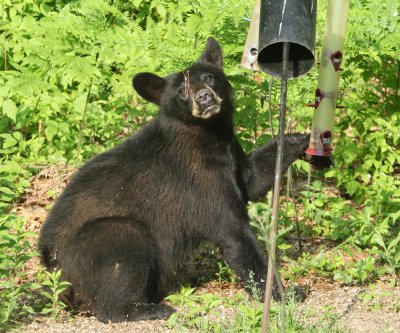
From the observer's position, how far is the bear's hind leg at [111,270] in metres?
7.46

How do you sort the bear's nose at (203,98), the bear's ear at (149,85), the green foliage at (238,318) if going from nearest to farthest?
the green foliage at (238,318) → the bear's nose at (203,98) → the bear's ear at (149,85)

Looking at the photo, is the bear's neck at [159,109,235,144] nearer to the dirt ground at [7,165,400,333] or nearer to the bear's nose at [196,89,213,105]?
Result: the bear's nose at [196,89,213,105]

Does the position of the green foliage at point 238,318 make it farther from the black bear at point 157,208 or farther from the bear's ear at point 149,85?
the bear's ear at point 149,85

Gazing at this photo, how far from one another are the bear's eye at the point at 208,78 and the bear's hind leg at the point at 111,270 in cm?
161

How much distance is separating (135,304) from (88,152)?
147 inches

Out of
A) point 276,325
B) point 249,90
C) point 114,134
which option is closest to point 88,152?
point 114,134

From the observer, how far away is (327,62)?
6828mm

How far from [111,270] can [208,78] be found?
2113 millimetres

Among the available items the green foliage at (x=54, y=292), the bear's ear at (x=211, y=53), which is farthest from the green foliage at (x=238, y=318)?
the bear's ear at (x=211, y=53)

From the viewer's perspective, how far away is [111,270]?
295 inches

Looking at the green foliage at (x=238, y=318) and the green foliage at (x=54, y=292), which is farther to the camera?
the green foliage at (x=54, y=292)

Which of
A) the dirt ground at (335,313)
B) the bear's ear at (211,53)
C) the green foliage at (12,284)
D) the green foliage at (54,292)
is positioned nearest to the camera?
the dirt ground at (335,313)

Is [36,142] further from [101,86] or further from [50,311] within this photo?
[50,311]

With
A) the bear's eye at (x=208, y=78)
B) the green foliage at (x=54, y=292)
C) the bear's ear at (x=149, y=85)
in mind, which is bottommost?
the green foliage at (x=54, y=292)
